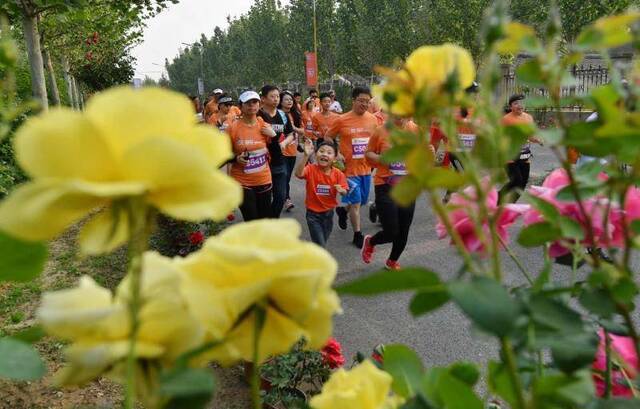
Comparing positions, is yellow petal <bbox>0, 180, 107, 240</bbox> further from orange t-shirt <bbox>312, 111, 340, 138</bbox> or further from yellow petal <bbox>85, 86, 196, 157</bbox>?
orange t-shirt <bbox>312, 111, 340, 138</bbox>

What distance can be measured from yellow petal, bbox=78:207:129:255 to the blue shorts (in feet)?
17.2

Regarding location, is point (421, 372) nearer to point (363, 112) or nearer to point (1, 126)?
point (1, 126)

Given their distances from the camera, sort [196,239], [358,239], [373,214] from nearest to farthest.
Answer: [196,239] < [358,239] < [373,214]

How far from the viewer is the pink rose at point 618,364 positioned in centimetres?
68

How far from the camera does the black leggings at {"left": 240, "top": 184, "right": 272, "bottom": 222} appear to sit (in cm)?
523

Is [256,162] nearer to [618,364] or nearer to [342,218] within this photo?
[342,218]

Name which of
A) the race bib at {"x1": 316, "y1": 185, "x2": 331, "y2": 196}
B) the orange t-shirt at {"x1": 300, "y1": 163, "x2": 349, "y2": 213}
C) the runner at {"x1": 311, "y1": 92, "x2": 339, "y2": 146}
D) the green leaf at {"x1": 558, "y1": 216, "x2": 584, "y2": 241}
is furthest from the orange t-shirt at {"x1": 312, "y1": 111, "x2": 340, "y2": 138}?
A: the green leaf at {"x1": 558, "y1": 216, "x2": 584, "y2": 241}

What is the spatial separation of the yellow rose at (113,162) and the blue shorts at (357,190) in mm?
5286

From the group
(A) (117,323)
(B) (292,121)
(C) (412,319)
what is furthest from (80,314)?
(B) (292,121)

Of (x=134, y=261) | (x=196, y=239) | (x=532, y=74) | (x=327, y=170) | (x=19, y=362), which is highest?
(x=532, y=74)

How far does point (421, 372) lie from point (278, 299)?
0.89ft

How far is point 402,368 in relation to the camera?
64cm

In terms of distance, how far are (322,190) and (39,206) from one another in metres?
4.83

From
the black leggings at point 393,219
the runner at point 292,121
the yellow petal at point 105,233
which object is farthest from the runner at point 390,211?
the yellow petal at point 105,233
